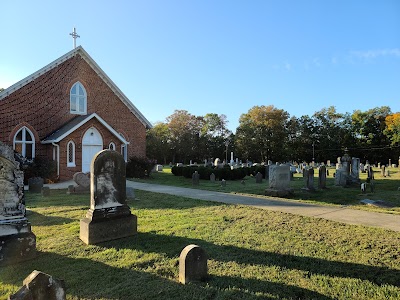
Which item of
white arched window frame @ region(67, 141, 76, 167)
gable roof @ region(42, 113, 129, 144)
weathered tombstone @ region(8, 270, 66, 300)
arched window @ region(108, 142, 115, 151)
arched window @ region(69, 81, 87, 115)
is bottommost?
weathered tombstone @ region(8, 270, 66, 300)

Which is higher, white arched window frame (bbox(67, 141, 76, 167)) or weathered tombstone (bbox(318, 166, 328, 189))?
white arched window frame (bbox(67, 141, 76, 167))

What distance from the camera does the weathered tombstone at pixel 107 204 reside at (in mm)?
5898

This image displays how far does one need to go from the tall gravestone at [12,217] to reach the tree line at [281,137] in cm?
5688

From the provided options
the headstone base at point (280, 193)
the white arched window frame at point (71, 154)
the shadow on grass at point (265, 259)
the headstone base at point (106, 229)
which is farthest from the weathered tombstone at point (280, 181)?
the white arched window frame at point (71, 154)

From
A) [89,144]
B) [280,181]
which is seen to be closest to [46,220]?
[280,181]

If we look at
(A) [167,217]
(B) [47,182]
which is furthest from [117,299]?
(B) [47,182]

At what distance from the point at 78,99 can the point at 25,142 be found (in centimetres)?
508

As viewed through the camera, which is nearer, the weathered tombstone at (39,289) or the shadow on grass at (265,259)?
the weathered tombstone at (39,289)

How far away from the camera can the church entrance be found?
20438 millimetres

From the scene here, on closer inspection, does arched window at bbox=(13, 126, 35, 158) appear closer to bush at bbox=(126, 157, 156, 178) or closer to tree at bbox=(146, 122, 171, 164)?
bush at bbox=(126, 157, 156, 178)

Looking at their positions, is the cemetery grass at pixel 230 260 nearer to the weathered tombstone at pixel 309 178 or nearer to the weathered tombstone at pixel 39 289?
the weathered tombstone at pixel 39 289

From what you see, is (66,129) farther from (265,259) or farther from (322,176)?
(265,259)

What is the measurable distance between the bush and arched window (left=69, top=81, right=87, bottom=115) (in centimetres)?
551

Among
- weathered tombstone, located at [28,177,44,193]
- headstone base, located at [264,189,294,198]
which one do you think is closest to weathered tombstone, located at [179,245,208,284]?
headstone base, located at [264,189,294,198]
